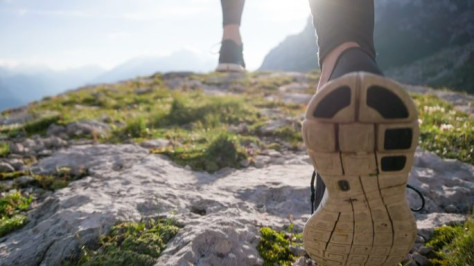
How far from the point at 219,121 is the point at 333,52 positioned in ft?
17.9

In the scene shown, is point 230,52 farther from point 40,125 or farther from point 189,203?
point 40,125

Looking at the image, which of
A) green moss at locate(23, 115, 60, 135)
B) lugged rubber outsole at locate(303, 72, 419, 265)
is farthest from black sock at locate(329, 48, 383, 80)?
green moss at locate(23, 115, 60, 135)

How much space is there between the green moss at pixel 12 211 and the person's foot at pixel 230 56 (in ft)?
10.3

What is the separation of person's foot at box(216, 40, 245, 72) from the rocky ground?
49.2 inches

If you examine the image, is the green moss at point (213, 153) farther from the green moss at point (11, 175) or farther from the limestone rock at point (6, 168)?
the limestone rock at point (6, 168)

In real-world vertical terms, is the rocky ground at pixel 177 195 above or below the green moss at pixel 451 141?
above

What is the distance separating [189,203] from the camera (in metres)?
3.06

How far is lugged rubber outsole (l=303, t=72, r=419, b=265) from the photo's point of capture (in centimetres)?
140

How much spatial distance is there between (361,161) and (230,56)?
13.6 feet

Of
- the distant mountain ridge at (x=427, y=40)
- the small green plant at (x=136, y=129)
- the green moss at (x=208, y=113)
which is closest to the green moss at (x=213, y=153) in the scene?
the small green plant at (x=136, y=129)

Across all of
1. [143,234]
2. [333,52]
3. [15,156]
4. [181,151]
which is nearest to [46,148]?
[15,156]

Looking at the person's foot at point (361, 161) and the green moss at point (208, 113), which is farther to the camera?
the green moss at point (208, 113)

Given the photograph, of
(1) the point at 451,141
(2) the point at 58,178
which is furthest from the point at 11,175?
(1) the point at 451,141

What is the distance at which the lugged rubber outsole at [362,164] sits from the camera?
1.40 m
